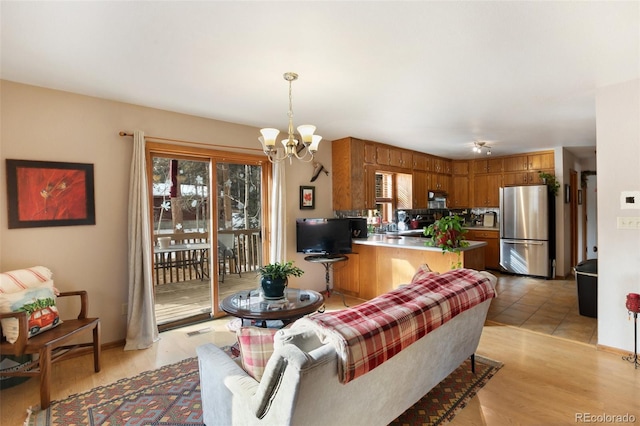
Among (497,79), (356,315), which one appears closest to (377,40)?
(497,79)

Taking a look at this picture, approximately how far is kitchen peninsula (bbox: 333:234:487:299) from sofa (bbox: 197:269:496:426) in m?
1.67

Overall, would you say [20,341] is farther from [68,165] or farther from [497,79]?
[497,79]

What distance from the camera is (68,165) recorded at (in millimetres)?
3006

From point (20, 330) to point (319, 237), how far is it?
10.6 feet

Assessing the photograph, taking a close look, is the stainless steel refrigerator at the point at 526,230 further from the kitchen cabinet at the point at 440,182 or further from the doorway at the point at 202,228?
the doorway at the point at 202,228

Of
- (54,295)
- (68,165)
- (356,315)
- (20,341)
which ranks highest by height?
(68,165)

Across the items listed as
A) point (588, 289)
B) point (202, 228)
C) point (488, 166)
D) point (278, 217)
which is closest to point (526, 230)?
point (488, 166)

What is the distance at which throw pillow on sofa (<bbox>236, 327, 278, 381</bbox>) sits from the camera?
1.53 m

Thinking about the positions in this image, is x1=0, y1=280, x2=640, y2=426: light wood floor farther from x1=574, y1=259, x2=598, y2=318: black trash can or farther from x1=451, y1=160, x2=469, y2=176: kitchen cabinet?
x1=451, y1=160, x2=469, y2=176: kitchen cabinet

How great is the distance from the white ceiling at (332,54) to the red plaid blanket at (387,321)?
1.57m

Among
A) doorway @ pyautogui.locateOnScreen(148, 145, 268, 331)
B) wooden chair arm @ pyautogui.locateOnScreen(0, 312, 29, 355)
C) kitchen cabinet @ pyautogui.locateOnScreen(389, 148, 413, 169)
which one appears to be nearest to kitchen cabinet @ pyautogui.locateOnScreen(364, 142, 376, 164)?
kitchen cabinet @ pyautogui.locateOnScreen(389, 148, 413, 169)

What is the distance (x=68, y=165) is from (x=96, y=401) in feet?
6.70

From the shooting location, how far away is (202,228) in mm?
4055

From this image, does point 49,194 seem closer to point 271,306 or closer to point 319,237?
point 271,306
